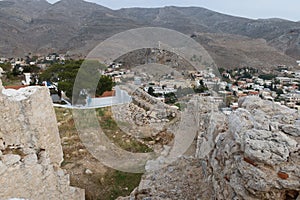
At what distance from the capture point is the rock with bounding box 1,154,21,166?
389 cm

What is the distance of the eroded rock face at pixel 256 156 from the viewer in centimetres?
273

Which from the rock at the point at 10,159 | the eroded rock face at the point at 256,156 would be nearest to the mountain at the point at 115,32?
the rock at the point at 10,159

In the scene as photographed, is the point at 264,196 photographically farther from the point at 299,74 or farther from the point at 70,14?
the point at 70,14

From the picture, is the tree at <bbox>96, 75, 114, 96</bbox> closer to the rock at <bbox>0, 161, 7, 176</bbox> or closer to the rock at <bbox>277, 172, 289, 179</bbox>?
the rock at <bbox>0, 161, 7, 176</bbox>

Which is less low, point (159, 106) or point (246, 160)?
point (246, 160)

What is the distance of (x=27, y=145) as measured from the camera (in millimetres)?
4195

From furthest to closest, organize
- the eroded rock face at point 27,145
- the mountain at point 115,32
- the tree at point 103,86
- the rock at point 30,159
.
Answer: the mountain at point 115,32, the tree at point 103,86, the rock at point 30,159, the eroded rock face at point 27,145

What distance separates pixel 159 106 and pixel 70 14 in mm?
76444

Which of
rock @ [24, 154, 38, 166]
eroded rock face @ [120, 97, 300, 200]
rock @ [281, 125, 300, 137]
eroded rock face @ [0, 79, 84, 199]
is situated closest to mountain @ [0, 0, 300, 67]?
eroded rock face @ [0, 79, 84, 199]

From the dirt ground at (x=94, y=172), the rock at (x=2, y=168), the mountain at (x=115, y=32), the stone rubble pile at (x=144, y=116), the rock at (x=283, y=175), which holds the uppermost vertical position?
the mountain at (x=115, y=32)

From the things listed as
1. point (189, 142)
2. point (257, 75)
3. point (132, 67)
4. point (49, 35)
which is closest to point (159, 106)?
point (189, 142)

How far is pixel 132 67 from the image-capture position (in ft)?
70.2

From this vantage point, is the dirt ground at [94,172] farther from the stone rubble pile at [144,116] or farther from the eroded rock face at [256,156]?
the eroded rock face at [256,156]

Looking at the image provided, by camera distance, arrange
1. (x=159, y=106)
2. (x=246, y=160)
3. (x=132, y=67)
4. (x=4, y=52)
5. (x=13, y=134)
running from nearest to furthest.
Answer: (x=246, y=160), (x=13, y=134), (x=159, y=106), (x=132, y=67), (x=4, y=52)
